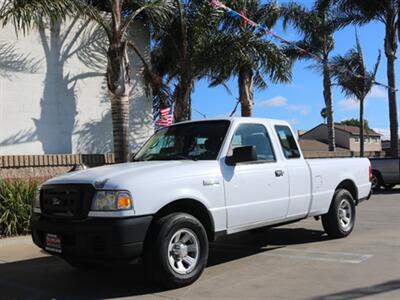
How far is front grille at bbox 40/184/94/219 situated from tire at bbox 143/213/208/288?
0.79 meters

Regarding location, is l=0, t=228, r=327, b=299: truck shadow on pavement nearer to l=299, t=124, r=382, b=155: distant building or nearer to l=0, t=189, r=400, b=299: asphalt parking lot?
l=0, t=189, r=400, b=299: asphalt parking lot

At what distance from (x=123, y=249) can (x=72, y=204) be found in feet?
2.82

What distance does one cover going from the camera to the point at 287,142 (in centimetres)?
823

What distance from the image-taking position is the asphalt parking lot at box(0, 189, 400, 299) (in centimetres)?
597

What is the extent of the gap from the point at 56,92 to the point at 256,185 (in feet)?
25.3

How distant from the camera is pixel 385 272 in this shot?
6617 mm

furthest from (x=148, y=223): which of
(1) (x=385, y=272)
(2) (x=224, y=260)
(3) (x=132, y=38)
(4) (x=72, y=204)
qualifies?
(3) (x=132, y=38)

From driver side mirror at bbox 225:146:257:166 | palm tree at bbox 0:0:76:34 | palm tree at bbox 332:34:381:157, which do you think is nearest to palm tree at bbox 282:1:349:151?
palm tree at bbox 332:34:381:157

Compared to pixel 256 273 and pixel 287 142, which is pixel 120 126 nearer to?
pixel 287 142

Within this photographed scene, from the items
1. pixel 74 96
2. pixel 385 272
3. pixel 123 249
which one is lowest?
pixel 385 272

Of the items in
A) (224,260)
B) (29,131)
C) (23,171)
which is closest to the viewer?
(224,260)

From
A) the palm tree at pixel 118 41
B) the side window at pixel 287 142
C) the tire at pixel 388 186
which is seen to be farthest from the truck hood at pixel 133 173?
the tire at pixel 388 186

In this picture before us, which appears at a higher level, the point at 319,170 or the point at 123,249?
the point at 319,170

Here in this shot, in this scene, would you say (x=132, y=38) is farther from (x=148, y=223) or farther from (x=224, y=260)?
(x=148, y=223)
